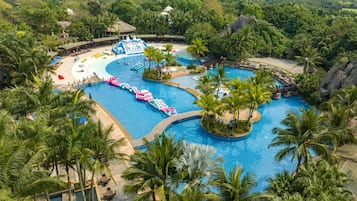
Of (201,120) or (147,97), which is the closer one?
(201,120)

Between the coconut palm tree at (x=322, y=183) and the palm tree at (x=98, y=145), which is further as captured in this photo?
the palm tree at (x=98, y=145)

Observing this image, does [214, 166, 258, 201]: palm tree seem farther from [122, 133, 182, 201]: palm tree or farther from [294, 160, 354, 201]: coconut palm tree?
[294, 160, 354, 201]: coconut palm tree

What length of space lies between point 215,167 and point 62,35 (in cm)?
5435

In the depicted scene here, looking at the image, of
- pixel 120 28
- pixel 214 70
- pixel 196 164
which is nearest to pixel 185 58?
pixel 214 70

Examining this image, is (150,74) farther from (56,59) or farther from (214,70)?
(56,59)

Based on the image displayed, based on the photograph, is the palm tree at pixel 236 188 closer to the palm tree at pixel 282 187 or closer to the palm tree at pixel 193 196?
the palm tree at pixel 193 196

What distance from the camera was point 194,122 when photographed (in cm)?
3253

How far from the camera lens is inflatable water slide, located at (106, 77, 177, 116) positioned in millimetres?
34250

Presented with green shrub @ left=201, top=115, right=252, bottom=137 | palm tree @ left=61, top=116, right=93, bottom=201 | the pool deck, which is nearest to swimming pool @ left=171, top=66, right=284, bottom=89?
the pool deck

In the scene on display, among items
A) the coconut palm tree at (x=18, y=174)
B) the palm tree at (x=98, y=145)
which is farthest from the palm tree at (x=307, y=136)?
the coconut palm tree at (x=18, y=174)

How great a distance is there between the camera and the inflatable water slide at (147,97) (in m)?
34.2

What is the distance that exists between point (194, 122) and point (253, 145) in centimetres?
693

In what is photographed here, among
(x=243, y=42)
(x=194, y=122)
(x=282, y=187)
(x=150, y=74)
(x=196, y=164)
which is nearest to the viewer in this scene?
(x=196, y=164)

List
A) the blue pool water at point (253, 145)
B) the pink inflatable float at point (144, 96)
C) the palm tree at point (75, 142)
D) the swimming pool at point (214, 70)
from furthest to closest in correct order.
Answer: the swimming pool at point (214, 70), the pink inflatable float at point (144, 96), the blue pool water at point (253, 145), the palm tree at point (75, 142)
